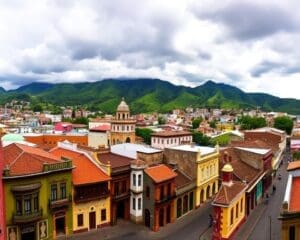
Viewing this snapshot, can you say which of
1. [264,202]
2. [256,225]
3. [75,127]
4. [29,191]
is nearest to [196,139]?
[75,127]

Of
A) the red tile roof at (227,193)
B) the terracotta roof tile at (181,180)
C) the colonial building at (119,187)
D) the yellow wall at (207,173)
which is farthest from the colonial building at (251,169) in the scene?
the colonial building at (119,187)

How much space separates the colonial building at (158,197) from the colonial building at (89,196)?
14.7ft

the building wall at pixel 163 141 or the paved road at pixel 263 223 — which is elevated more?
the building wall at pixel 163 141

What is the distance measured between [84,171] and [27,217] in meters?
8.78

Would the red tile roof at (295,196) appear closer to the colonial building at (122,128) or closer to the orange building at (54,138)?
the colonial building at (122,128)

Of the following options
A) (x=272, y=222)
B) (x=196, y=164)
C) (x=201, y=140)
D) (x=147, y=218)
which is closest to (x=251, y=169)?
(x=196, y=164)

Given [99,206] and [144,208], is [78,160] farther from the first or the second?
[144,208]

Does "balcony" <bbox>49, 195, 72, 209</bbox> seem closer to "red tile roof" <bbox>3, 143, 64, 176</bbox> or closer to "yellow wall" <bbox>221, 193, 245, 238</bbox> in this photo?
"red tile roof" <bbox>3, 143, 64, 176</bbox>

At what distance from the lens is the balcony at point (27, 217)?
116ft

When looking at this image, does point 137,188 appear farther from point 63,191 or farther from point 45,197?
point 45,197

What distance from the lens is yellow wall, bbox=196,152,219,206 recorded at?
173 ft

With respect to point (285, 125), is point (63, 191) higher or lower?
higher

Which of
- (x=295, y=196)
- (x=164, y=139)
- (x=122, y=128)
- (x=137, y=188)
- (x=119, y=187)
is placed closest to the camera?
(x=295, y=196)

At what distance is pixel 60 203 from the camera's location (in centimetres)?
3931
